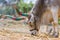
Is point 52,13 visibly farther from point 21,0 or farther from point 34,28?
point 21,0

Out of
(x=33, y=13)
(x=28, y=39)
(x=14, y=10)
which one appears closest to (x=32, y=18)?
(x=33, y=13)

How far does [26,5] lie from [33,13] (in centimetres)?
579

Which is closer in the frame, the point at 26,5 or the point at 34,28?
the point at 34,28

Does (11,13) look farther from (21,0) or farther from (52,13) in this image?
(52,13)

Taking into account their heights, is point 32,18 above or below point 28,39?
above

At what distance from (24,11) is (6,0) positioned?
1.14 meters

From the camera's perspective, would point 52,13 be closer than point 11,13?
Yes

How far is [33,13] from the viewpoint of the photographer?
504 cm

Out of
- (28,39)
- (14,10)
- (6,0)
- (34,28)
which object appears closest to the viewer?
(28,39)

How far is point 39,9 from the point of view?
5.08 m

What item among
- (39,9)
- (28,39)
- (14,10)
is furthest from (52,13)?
(14,10)

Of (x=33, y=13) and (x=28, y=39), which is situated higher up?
(x=33, y=13)

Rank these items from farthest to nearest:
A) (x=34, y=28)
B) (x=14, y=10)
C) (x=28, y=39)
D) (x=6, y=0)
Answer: (x=6, y=0), (x=14, y=10), (x=34, y=28), (x=28, y=39)

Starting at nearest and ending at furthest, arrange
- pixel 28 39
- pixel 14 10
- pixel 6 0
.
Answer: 1. pixel 28 39
2. pixel 14 10
3. pixel 6 0
